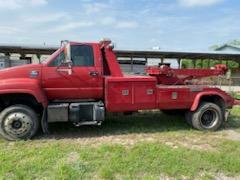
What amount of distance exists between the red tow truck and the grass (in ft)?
1.56

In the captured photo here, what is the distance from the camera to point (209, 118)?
7770 mm

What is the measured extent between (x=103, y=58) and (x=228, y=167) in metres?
3.80

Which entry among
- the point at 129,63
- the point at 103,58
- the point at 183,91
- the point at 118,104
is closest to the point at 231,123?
the point at 183,91

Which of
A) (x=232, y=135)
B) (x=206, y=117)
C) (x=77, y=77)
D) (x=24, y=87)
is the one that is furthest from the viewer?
(x=206, y=117)

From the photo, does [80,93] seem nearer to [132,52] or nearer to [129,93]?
[129,93]

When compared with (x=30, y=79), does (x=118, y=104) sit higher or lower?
lower

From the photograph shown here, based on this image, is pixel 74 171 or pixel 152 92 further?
pixel 152 92

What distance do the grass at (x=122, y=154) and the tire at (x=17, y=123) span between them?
197 millimetres

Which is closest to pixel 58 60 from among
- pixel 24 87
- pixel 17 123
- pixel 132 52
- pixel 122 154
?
pixel 24 87

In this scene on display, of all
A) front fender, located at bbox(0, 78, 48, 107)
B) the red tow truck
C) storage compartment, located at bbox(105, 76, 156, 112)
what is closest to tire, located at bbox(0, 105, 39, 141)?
the red tow truck

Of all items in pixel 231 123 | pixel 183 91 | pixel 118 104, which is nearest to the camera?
pixel 118 104

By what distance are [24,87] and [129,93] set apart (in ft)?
7.96

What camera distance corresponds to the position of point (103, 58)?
23.3 feet

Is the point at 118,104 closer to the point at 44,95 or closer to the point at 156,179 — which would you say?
the point at 44,95
